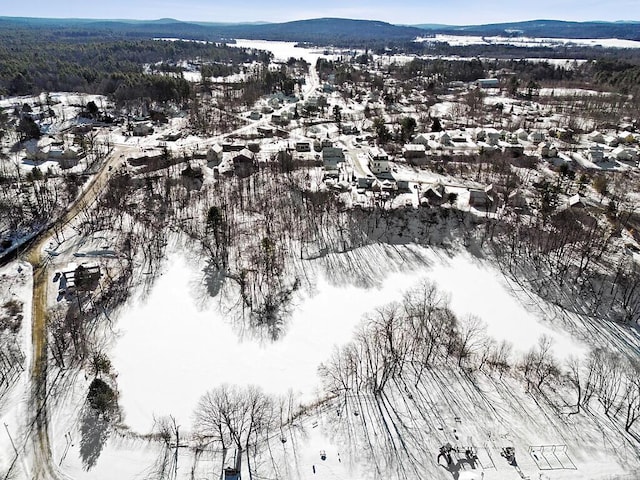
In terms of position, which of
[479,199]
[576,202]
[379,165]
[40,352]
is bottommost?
[40,352]

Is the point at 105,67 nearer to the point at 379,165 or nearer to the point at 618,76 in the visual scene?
the point at 379,165

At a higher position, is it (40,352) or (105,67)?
(105,67)

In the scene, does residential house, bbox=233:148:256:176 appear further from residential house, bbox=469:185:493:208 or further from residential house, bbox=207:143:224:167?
residential house, bbox=469:185:493:208

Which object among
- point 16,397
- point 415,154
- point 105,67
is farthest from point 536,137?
point 105,67

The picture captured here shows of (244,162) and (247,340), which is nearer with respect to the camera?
(247,340)

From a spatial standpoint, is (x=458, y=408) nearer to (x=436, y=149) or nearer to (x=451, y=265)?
(x=451, y=265)

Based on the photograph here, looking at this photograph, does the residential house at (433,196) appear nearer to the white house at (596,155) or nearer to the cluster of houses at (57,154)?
the white house at (596,155)

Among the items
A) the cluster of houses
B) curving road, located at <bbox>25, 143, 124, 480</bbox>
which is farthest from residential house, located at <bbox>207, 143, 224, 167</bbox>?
the cluster of houses

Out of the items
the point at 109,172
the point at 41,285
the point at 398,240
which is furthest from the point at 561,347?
the point at 109,172
